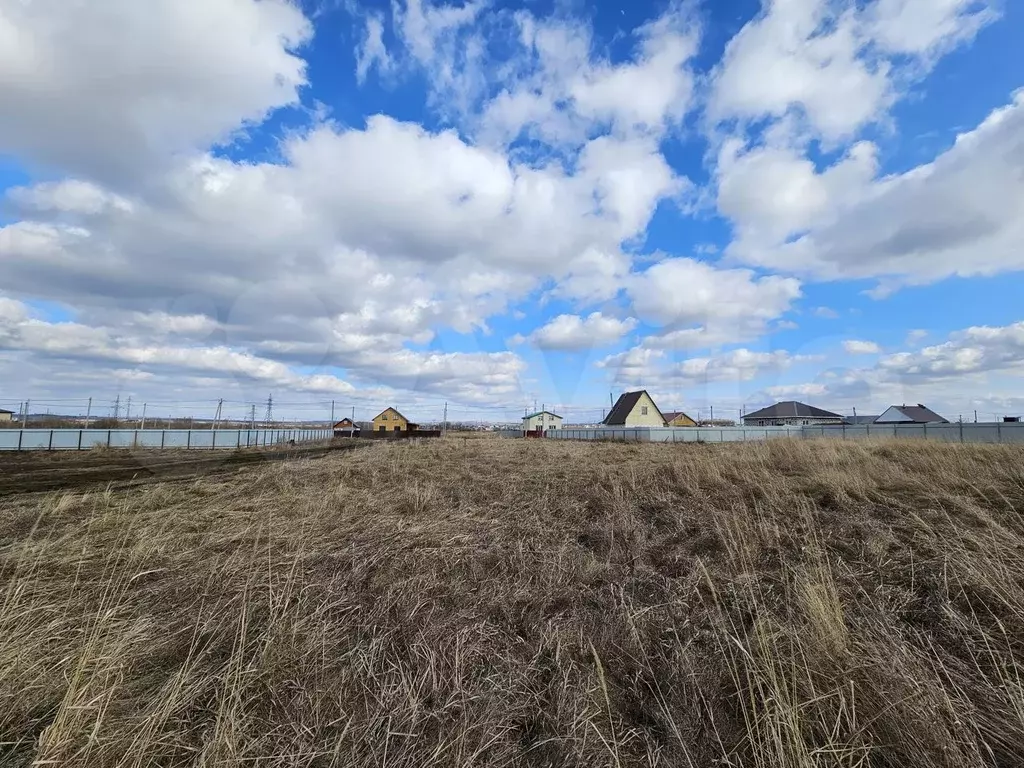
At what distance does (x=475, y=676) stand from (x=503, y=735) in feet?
1.83

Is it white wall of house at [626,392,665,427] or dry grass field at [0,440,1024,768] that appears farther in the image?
white wall of house at [626,392,665,427]

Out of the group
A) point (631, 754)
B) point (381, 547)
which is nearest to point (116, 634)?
point (381, 547)

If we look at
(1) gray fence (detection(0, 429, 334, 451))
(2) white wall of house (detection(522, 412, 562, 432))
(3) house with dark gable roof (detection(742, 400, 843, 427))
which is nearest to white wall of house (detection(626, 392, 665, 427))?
(3) house with dark gable roof (detection(742, 400, 843, 427))

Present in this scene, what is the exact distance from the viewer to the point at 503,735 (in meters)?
2.29

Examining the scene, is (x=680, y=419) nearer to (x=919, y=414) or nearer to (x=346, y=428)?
(x=919, y=414)

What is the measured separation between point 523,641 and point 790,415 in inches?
2595

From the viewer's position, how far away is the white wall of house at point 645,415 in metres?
57.2

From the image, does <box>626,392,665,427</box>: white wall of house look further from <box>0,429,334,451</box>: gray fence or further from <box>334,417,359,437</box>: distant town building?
<box>0,429,334,451</box>: gray fence

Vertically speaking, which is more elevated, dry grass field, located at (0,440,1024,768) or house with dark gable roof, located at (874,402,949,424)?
house with dark gable roof, located at (874,402,949,424)

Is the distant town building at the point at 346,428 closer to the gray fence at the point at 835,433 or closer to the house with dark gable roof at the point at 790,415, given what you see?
the gray fence at the point at 835,433

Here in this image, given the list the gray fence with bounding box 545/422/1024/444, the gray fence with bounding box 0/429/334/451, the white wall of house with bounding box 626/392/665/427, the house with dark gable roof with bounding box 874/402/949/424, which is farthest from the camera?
the white wall of house with bounding box 626/392/665/427

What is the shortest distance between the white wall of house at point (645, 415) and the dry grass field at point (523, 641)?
51.2 metres

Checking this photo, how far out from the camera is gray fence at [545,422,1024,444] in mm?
24281

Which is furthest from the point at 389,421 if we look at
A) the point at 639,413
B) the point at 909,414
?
the point at 909,414
